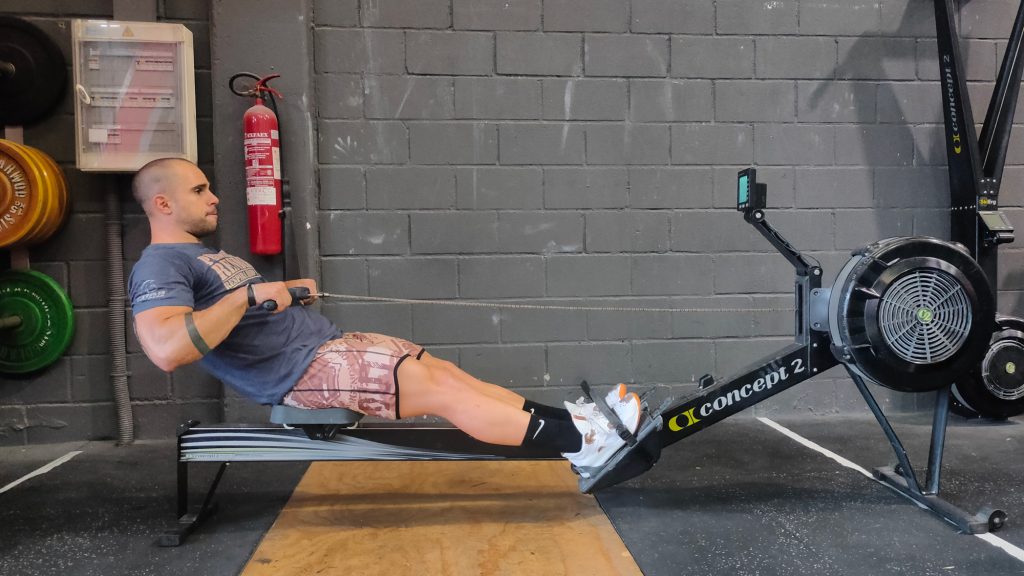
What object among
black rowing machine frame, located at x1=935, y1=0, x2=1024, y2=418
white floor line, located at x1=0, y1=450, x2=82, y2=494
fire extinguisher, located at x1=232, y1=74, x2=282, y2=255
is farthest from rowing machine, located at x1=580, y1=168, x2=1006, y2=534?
white floor line, located at x1=0, y1=450, x2=82, y2=494

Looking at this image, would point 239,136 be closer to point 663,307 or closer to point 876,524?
point 663,307

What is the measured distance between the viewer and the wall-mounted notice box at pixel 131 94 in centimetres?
290

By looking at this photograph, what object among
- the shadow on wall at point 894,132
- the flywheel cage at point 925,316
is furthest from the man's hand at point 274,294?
the shadow on wall at point 894,132

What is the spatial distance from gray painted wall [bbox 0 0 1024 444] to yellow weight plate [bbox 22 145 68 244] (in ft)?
0.38

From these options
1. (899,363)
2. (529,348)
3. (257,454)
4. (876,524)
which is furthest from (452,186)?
(876,524)

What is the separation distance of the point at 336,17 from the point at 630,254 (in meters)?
1.86

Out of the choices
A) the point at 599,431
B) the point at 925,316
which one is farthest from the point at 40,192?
the point at 925,316

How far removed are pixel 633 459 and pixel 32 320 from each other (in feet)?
9.33

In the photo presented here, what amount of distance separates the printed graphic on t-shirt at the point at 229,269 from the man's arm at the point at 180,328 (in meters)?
0.19

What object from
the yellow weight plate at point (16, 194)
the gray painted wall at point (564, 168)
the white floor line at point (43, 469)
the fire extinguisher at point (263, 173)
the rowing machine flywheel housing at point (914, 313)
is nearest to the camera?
the rowing machine flywheel housing at point (914, 313)

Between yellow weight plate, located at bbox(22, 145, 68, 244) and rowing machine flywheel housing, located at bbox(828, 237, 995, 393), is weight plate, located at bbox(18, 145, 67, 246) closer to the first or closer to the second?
yellow weight plate, located at bbox(22, 145, 68, 244)

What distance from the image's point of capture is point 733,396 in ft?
7.39

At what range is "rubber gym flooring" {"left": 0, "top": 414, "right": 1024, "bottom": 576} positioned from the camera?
1932mm

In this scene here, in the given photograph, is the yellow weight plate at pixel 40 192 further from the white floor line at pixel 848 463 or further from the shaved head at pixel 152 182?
the white floor line at pixel 848 463
